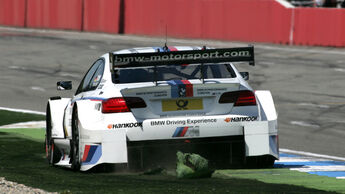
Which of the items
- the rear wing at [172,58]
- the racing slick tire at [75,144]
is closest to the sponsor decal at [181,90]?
the rear wing at [172,58]

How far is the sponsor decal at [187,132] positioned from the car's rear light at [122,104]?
44 centimetres

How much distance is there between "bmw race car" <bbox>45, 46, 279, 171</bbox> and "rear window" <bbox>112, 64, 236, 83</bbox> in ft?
0.04

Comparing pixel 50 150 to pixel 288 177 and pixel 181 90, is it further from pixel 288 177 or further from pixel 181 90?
pixel 288 177

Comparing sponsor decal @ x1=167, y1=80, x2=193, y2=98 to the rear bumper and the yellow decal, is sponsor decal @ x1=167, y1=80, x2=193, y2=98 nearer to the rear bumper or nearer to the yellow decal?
the yellow decal

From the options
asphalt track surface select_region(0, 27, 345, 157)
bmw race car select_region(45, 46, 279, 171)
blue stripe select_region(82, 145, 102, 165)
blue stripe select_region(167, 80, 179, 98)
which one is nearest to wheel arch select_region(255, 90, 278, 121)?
bmw race car select_region(45, 46, 279, 171)

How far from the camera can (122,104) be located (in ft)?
32.2

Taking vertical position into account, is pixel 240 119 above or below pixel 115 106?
below

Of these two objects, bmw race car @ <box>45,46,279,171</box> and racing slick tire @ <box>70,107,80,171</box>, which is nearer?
bmw race car @ <box>45,46,279,171</box>

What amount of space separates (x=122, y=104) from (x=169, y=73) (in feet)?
2.51

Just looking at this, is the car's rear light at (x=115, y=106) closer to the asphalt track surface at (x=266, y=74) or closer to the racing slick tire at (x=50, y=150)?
the racing slick tire at (x=50, y=150)

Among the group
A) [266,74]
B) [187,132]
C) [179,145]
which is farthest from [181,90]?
[266,74]

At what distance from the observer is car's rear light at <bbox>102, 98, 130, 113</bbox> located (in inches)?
387

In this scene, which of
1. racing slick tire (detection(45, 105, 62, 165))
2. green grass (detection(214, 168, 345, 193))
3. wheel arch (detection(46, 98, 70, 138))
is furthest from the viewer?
wheel arch (detection(46, 98, 70, 138))

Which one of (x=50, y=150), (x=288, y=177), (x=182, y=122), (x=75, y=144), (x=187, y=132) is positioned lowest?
(x=288, y=177)
